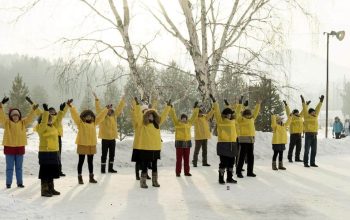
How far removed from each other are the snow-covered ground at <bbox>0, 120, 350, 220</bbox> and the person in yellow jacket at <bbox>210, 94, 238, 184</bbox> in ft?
1.14

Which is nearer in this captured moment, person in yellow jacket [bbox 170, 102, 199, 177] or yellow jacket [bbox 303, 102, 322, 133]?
person in yellow jacket [bbox 170, 102, 199, 177]

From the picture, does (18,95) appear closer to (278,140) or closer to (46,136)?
(278,140)

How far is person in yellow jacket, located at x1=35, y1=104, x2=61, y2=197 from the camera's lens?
874cm

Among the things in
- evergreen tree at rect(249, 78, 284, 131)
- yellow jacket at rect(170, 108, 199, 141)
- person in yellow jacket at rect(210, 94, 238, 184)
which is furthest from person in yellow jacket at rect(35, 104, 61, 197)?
evergreen tree at rect(249, 78, 284, 131)

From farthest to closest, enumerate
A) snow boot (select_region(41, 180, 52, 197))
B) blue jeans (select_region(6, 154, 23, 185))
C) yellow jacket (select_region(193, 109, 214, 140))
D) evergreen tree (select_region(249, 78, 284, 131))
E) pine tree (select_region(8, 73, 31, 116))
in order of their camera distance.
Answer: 1. pine tree (select_region(8, 73, 31, 116))
2. evergreen tree (select_region(249, 78, 284, 131))
3. yellow jacket (select_region(193, 109, 214, 140))
4. blue jeans (select_region(6, 154, 23, 185))
5. snow boot (select_region(41, 180, 52, 197))

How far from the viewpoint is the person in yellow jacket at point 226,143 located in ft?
34.0

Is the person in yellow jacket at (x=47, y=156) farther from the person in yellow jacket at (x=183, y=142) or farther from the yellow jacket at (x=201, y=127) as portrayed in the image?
the yellow jacket at (x=201, y=127)

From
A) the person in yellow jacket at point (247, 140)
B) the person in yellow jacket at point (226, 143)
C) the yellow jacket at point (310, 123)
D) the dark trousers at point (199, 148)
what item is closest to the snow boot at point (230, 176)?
the person in yellow jacket at point (226, 143)

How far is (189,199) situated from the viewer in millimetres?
8477

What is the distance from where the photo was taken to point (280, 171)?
1292 centimetres

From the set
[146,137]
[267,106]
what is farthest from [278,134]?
[267,106]

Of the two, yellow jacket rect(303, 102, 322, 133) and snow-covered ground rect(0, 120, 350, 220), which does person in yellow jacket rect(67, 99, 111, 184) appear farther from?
yellow jacket rect(303, 102, 322, 133)

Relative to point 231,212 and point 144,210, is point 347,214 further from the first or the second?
point 144,210

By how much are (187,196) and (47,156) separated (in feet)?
8.85
